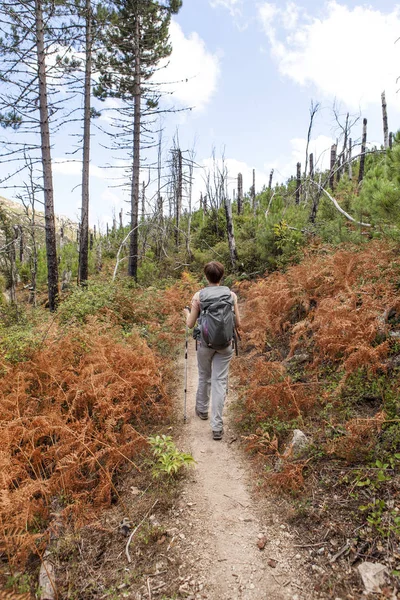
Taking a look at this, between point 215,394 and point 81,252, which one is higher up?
point 81,252

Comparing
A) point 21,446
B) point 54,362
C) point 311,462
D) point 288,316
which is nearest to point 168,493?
point 311,462

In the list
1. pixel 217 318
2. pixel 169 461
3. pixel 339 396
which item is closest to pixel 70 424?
pixel 169 461

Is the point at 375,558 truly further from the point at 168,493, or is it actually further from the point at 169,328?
the point at 169,328

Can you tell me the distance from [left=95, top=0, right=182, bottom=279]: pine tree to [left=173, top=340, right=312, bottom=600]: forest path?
12705mm

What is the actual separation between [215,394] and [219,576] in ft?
7.24

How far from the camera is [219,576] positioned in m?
3.00

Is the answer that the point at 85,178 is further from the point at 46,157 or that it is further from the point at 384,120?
the point at 384,120

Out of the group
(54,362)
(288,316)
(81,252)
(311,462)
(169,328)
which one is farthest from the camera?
(81,252)

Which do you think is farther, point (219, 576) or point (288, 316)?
point (288, 316)

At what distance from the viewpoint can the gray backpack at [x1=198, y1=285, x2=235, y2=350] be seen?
Result: 468 cm

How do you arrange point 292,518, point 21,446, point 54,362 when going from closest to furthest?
point 292,518, point 21,446, point 54,362

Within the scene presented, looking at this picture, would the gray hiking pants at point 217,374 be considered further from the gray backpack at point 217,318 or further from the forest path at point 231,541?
the forest path at point 231,541

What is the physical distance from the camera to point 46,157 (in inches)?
476

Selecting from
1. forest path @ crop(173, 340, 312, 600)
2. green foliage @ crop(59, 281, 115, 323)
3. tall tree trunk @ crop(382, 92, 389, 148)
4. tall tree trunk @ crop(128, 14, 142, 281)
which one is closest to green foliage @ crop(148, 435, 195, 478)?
forest path @ crop(173, 340, 312, 600)
